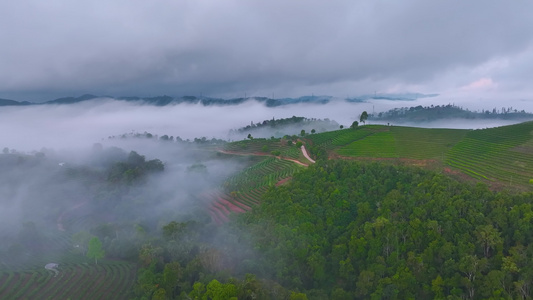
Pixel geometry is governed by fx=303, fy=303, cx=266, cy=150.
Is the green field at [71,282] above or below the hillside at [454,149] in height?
below

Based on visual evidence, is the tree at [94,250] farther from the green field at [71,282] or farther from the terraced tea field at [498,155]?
the terraced tea field at [498,155]

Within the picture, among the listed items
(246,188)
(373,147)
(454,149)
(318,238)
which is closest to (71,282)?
(318,238)

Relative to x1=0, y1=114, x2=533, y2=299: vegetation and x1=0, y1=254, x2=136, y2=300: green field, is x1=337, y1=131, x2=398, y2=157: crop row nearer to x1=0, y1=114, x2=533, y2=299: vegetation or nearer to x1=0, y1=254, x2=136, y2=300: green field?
Answer: x1=0, y1=114, x2=533, y2=299: vegetation

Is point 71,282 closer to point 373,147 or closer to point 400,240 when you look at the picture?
point 400,240

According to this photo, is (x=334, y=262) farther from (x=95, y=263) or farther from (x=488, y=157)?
(x=488, y=157)

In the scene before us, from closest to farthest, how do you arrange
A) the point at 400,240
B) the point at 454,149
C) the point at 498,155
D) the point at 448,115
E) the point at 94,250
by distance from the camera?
the point at 400,240, the point at 94,250, the point at 498,155, the point at 454,149, the point at 448,115

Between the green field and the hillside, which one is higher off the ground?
the hillside

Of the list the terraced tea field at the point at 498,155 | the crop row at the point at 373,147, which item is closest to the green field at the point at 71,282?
the crop row at the point at 373,147

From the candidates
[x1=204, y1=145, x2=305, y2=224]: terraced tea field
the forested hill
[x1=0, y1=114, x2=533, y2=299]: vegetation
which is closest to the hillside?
[x1=0, y1=114, x2=533, y2=299]: vegetation
